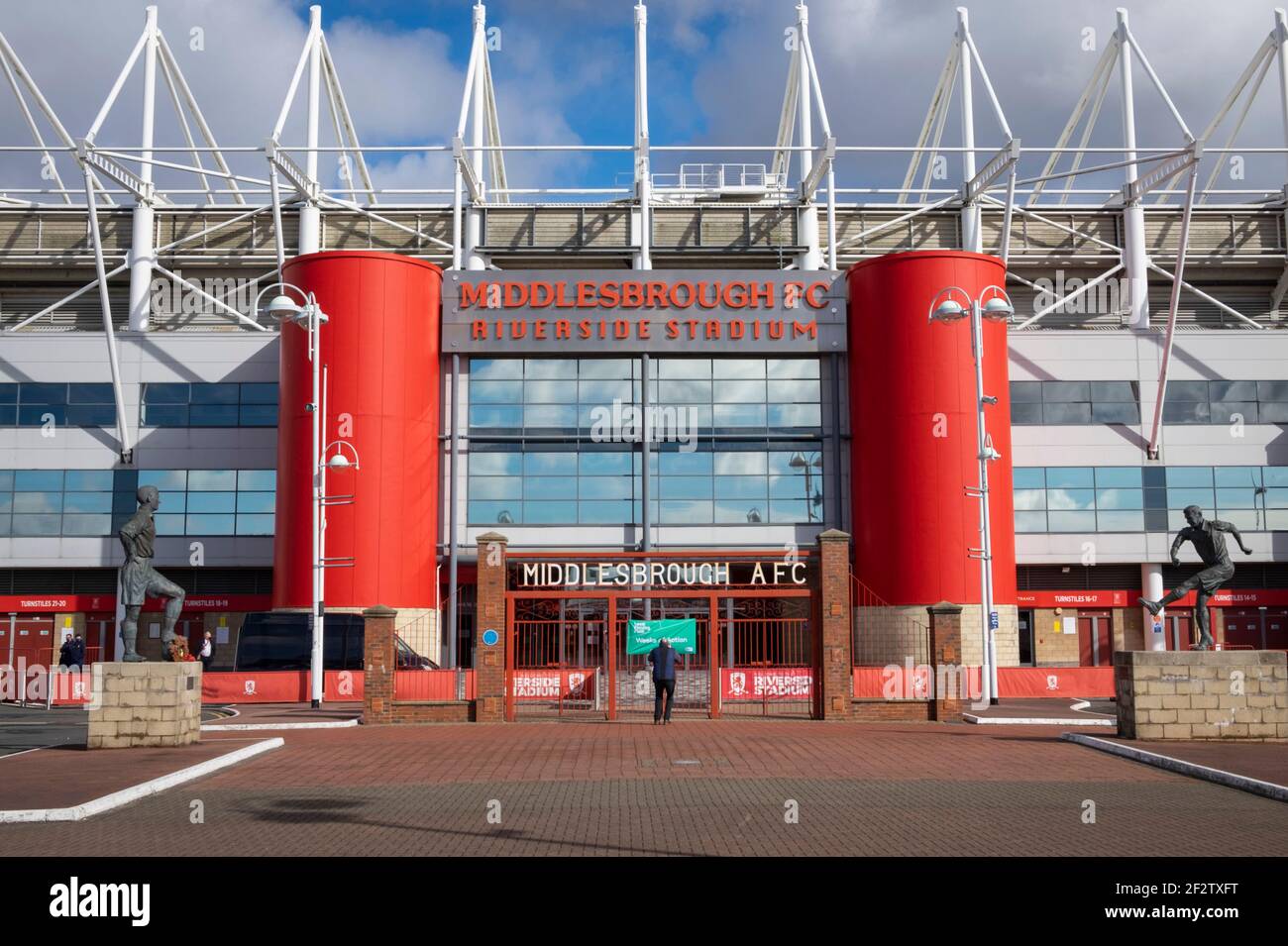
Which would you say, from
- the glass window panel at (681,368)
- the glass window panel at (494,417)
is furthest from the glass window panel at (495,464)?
the glass window panel at (681,368)

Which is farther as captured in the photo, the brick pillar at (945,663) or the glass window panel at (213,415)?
the glass window panel at (213,415)

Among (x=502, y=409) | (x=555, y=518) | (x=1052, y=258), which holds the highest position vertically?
(x=1052, y=258)

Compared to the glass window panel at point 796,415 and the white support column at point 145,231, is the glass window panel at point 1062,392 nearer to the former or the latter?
the glass window panel at point 796,415

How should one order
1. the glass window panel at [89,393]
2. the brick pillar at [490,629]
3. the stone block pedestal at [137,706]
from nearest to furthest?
1. the stone block pedestal at [137,706]
2. the brick pillar at [490,629]
3. the glass window panel at [89,393]

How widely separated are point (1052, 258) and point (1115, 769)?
35675mm

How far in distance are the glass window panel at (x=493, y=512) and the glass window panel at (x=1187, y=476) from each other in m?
22.3

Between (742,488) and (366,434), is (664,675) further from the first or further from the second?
(742,488)

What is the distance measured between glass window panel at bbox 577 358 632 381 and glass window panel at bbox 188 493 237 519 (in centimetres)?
1259

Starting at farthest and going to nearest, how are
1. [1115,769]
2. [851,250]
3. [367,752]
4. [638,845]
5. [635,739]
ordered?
[851,250] < [635,739] < [367,752] < [1115,769] < [638,845]

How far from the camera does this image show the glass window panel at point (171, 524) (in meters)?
43.1

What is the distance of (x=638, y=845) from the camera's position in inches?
409

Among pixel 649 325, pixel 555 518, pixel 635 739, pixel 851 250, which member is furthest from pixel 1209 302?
pixel 635 739

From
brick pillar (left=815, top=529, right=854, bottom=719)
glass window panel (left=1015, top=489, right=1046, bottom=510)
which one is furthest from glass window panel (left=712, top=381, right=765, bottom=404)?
brick pillar (left=815, top=529, right=854, bottom=719)
